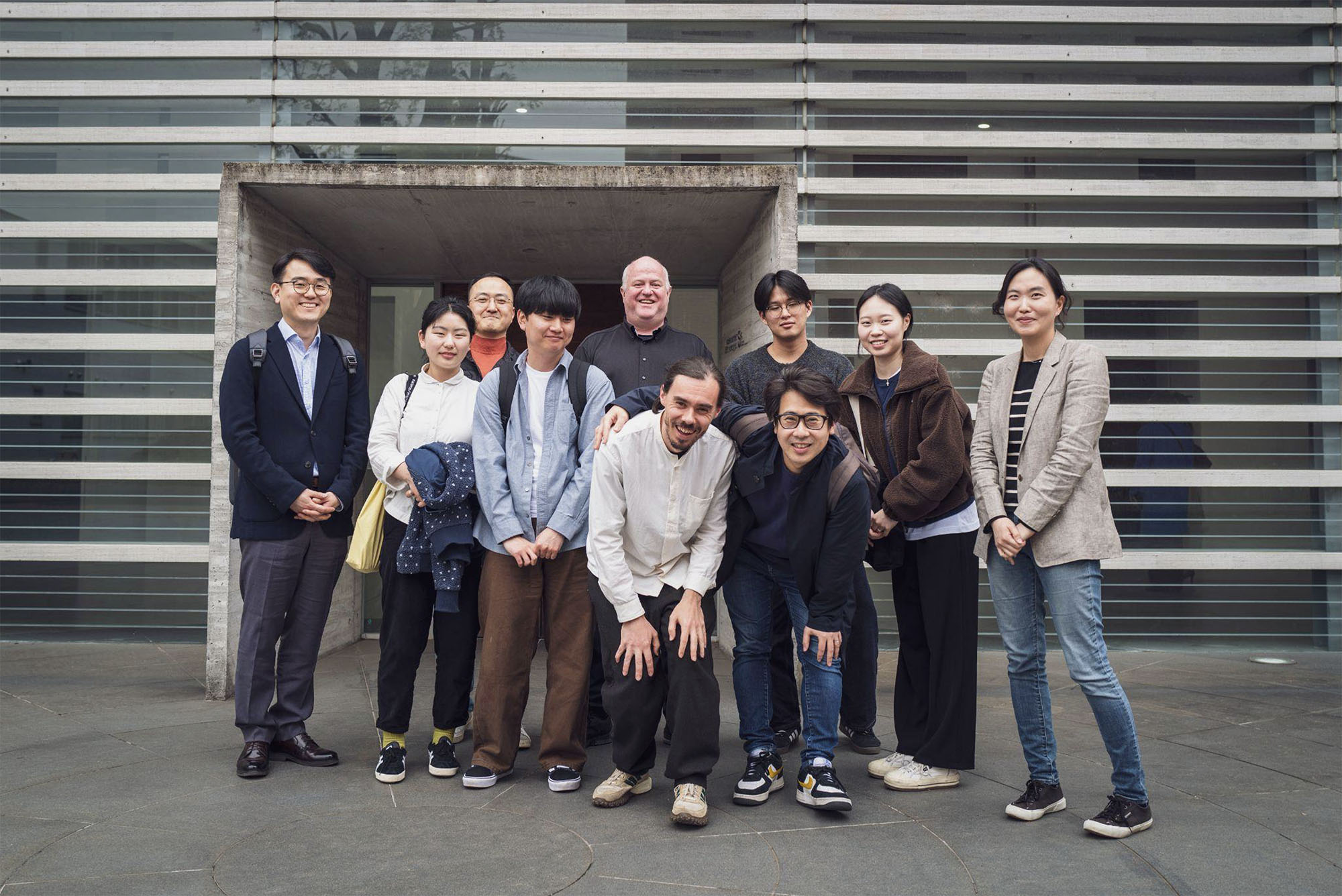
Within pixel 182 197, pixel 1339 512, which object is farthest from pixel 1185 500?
pixel 182 197

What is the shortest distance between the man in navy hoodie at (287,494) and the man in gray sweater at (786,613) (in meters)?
1.97

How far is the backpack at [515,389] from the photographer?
421cm

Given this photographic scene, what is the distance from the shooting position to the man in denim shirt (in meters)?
4.09

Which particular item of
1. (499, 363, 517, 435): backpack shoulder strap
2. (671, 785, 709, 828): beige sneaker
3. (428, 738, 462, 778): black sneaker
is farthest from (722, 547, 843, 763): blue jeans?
(428, 738, 462, 778): black sneaker

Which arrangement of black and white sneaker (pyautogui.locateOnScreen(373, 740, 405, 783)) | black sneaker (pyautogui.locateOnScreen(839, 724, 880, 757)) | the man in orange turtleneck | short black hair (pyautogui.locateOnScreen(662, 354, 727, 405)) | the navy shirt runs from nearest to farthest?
1. short black hair (pyautogui.locateOnScreen(662, 354, 727, 405))
2. the navy shirt
3. black and white sneaker (pyautogui.locateOnScreen(373, 740, 405, 783))
4. black sneaker (pyautogui.locateOnScreen(839, 724, 880, 757))
5. the man in orange turtleneck

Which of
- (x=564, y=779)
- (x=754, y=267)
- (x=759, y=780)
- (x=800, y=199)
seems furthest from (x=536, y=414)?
(x=800, y=199)

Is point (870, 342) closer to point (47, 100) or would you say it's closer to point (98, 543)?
point (98, 543)

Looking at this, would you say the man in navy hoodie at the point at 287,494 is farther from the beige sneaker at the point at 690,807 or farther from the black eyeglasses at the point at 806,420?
the black eyeglasses at the point at 806,420

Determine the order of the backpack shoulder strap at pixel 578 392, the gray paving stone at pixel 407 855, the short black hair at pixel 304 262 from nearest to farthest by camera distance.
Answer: the gray paving stone at pixel 407 855 < the backpack shoulder strap at pixel 578 392 < the short black hair at pixel 304 262

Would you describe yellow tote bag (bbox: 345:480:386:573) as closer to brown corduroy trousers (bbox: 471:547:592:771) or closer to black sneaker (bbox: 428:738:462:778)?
brown corduroy trousers (bbox: 471:547:592:771)

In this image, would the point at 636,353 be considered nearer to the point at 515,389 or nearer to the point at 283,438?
the point at 515,389

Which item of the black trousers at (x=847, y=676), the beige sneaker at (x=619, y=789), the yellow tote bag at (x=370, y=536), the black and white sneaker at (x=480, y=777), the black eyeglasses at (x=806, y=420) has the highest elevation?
the black eyeglasses at (x=806, y=420)

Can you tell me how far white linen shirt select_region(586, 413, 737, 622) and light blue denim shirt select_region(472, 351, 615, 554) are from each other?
0.24 metres

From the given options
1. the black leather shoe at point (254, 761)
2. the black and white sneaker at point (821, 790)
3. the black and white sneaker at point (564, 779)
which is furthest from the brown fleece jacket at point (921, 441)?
the black leather shoe at point (254, 761)
